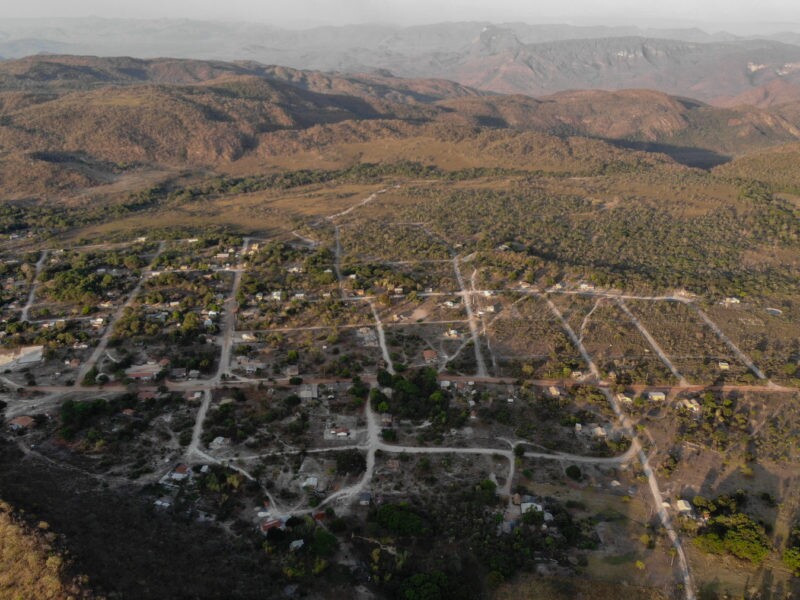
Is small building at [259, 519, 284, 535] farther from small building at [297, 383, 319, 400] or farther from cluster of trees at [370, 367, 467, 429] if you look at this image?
small building at [297, 383, 319, 400]

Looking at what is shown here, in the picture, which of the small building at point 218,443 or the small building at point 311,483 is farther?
the small building at point 218,443

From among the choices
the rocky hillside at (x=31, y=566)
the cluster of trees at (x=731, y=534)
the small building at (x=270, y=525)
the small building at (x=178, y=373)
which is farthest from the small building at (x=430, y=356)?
the rocky hillside at (x=31, y=566)

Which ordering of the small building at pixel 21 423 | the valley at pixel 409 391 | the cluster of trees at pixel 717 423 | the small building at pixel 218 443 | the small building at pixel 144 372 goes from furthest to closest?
the small building at pixel 144 372 < the cluster of trees at pixel 717 423 < the small building at pixel 21 423 < the small building at pixel 218 443 < the valley at pixel 409 391

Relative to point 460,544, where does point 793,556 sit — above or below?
above

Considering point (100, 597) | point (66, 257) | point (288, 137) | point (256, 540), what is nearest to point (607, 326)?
point (256, 540)

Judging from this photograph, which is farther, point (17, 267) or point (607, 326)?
point (17, 267)

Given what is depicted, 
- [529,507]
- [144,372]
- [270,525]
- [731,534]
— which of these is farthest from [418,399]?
[144,372]

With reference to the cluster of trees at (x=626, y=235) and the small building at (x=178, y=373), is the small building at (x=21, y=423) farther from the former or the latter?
the cluster of trees at (x=626, y=235)

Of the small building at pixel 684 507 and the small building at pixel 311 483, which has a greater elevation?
the small building at pixel 684 507

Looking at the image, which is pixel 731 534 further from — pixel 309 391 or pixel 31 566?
pixel 31 566

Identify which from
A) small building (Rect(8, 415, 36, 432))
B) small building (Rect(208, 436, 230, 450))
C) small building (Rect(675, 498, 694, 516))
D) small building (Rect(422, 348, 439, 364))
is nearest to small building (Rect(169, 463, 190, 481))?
small building (Rect(208, 436, 230, 450))

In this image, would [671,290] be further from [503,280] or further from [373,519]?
[373,519]
